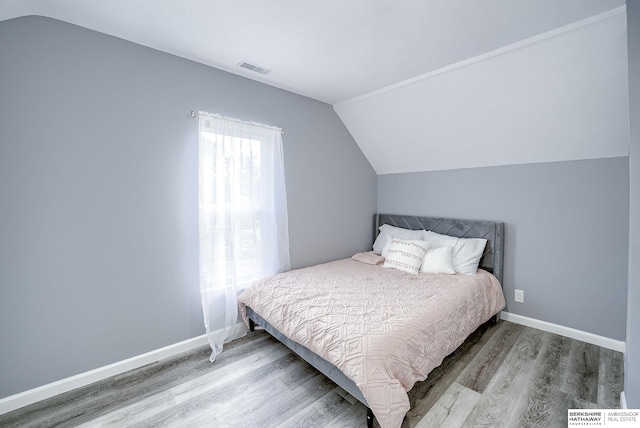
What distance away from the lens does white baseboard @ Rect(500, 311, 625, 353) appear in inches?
90.5

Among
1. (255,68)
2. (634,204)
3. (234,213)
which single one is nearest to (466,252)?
(634,204)

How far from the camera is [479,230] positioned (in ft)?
9.79

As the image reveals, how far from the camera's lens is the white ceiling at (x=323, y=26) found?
1.61 meters

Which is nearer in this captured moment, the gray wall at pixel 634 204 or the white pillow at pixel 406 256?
the gray wall at pixel 634 204

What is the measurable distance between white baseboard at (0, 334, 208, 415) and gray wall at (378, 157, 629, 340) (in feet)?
10.5

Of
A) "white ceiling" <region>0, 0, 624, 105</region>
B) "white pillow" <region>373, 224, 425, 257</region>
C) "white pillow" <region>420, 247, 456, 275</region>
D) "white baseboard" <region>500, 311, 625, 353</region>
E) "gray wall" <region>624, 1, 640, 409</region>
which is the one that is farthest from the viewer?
"white pillow" <region>373, 224, 425, 257</region>

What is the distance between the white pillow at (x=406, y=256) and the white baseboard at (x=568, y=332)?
107cm

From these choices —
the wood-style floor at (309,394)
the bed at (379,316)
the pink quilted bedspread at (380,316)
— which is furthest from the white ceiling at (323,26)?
the wood-style floor at (309,394)

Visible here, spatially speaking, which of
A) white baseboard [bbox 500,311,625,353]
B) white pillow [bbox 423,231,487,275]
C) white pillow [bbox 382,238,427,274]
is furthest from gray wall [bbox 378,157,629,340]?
white pillow [bbox 382,238,427,274]

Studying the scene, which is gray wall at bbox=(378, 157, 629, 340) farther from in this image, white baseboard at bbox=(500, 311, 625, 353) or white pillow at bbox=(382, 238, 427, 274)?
white pillow at bbox=(382, 238, 427, 274)

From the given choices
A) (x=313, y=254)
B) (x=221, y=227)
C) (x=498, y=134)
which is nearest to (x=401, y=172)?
(x=498, y=134)

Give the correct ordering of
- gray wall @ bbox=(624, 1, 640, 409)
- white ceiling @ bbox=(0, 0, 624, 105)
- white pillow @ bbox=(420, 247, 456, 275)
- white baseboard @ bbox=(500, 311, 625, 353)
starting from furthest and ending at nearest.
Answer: white pillow @ bbox=(420, 247, 456, 275) → white baseboard @ bbox=(500, 311, 625, 353) → white ceiling @ bbox=(0, 0, 624, 105) → gray wall @ bbox=(624, 1, 640, 409)

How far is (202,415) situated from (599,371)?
2.81m

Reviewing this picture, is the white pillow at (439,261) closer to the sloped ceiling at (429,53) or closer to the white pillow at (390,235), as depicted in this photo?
the white pillow at (390,235)
